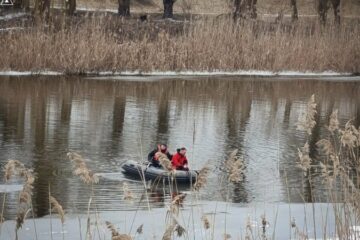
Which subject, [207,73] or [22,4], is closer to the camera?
[207,73]

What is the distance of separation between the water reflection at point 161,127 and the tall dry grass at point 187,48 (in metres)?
0.83

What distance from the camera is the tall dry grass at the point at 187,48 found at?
2850 cm

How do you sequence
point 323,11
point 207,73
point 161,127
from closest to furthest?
point 161,127 < point 207,73 < point 323,11

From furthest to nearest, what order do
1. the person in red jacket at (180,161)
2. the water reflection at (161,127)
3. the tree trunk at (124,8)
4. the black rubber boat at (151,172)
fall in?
the tree trunk at (124,8) < the person in red jacket at (180,161) < the black rubber boat at (151,172) < the water reflection at (161,127)

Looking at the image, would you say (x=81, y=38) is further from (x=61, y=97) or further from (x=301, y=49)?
(x=301, y=49)

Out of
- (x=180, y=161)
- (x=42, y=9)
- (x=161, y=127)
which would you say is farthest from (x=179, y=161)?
(x=42, y=9)

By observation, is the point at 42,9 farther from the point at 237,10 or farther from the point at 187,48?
the point at 237,10

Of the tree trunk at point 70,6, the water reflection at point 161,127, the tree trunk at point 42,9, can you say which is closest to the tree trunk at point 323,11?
the water reflection at point 161,127

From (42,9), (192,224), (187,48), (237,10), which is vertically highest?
(237,10)

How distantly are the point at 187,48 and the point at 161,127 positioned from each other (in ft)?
33.4

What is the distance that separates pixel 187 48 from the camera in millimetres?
30219

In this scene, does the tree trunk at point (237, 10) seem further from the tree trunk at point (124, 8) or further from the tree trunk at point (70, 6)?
the tree trunk at point (70, 6)

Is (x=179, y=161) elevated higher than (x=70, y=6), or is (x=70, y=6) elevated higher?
(x=70, y=6)

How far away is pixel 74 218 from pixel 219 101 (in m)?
14.9
